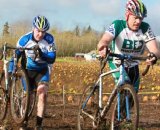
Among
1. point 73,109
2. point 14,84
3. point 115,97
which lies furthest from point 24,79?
point 73,109

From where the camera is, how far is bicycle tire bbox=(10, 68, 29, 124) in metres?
8.06

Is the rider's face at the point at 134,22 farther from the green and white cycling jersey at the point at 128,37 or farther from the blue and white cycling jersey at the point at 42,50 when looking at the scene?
the blue and white cycling jersey at the point at 42,50

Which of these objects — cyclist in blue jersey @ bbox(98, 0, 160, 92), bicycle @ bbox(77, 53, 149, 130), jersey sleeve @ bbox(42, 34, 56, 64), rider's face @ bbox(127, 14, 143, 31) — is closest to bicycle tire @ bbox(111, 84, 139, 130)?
bicycle @ bbox(77, 53, 149, 130)

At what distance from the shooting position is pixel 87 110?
25.9 feet

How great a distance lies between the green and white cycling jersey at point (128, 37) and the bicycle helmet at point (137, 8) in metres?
0.29

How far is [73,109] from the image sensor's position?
11.7 m

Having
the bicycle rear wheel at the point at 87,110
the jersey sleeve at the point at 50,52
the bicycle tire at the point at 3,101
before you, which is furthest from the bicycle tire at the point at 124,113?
the bicycle tire at the point at 3,101

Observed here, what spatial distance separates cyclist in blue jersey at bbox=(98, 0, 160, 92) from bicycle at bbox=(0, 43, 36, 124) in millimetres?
1521

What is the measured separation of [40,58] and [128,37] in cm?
169

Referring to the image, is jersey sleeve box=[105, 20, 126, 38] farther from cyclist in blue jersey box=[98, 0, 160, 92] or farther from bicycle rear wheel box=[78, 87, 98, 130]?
bicycle rear wheel box=[78, 87, 98, 130]

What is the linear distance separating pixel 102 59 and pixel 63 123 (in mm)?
2471

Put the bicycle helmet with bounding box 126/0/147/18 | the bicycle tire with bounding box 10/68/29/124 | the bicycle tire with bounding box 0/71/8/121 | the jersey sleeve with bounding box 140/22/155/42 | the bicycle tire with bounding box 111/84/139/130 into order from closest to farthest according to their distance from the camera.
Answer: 1. the bicycle tire with bounding box 111/84/139/130
2. the bicycle helmet with bounding box 126/0/147/18
3. the jersey sleeve with bounding box 140/22/155/42
4. the bicycle tire with bounding box 10/68/29/124
5. the bicycle tire with bounding box 0/71/8/121

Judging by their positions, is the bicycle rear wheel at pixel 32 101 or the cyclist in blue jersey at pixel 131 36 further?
the bicycle rear wheel at pixel 32 101

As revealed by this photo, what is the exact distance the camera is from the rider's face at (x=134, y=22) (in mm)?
7168
